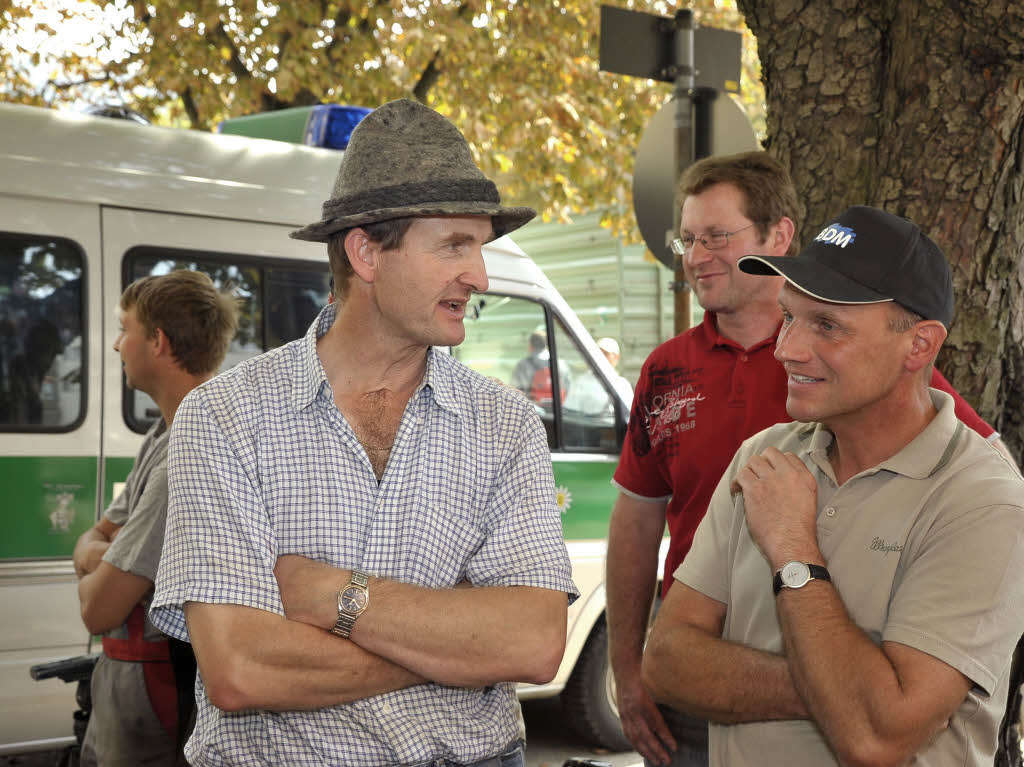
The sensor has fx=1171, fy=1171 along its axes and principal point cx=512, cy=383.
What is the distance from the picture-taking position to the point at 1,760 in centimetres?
613

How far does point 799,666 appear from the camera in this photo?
216cm

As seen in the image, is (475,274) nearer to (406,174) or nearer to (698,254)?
(406,174)

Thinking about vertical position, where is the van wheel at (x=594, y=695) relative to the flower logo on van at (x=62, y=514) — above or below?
below

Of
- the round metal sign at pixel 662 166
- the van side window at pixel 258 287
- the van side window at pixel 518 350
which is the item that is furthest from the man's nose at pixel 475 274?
the van side window at pixel 518 350

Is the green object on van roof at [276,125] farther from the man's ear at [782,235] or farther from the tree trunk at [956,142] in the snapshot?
the man's ear at [782,235]

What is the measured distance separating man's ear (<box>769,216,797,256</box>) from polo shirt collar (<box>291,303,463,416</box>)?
1181 millimetres

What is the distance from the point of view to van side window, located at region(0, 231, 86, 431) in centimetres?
511

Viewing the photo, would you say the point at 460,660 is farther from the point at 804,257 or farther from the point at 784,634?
the point at 804,257

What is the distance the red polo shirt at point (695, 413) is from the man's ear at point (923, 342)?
563 millimetres

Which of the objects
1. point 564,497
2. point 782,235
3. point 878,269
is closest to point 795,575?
point 878,269

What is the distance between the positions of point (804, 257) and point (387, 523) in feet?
3.36

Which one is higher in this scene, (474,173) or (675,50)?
(675,50)

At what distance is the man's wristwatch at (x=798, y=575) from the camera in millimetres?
2215

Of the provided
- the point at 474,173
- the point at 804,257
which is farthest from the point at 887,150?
the point at 474,173
